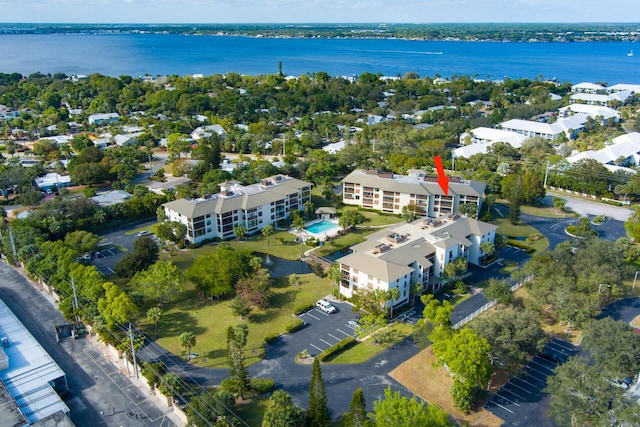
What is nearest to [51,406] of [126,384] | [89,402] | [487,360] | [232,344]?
[89,402]

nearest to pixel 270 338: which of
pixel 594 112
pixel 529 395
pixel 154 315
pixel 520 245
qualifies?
pixel 154 315

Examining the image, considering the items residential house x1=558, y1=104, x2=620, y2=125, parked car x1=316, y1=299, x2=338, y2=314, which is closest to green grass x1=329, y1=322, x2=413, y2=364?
parked car x1=316, y1=299, x2=338, y2=314

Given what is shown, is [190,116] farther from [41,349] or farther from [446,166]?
[41,349]

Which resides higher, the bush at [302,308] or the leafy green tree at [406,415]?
the leafy green tree at [406,415]

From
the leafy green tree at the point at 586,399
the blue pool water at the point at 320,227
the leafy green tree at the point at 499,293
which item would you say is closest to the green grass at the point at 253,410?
the leafy green tree at the point at 586,399

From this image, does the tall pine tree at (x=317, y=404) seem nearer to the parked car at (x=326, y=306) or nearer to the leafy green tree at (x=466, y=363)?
the leafy green tree at (x=466, y=363)

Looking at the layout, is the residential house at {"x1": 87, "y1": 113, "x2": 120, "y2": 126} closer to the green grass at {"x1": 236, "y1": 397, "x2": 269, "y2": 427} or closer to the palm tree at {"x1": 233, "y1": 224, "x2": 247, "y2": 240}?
the palm tree at {"x1": 233, "y1": 224, "x2": 247, "y2": 240}
